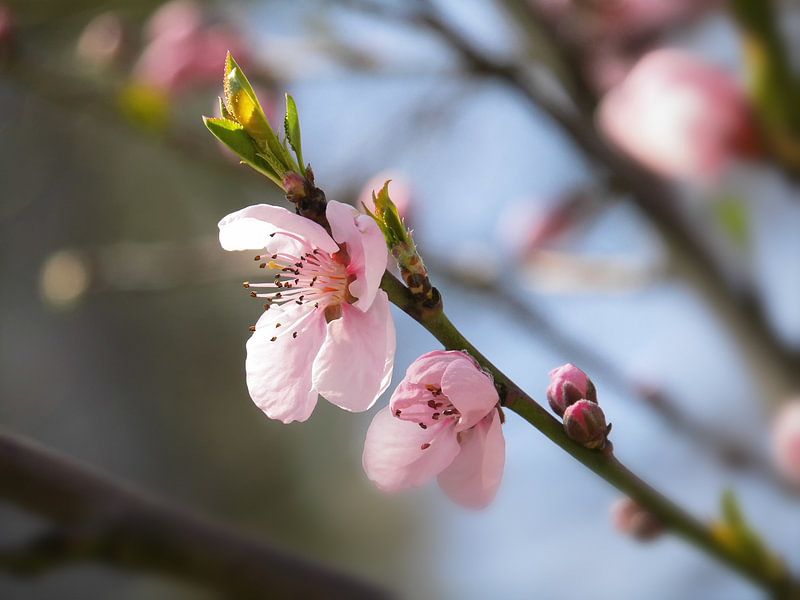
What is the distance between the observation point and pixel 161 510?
1.36 feet

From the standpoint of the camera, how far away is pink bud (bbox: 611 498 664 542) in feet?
1.22

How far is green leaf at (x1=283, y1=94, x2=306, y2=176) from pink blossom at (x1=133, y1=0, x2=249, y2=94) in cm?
76

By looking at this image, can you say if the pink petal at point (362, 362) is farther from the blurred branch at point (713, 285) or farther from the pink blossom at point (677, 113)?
the pink blossom at point (677, 113)

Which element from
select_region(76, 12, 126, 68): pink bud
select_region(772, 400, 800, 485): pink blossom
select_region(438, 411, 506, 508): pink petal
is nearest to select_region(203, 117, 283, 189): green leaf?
select_region(438, 411, 506, 508): pink petal

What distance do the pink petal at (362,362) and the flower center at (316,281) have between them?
3 centimetres

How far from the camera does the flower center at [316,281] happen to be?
32 cm

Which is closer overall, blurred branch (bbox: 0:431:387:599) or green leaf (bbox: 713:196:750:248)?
blurred branch (bbox: 0:431:387:599)

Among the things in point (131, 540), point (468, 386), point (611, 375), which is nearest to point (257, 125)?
point (468, 386)

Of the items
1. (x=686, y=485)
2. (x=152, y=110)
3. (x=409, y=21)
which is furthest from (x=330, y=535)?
(x=409, y=21)

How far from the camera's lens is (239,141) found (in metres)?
0.28

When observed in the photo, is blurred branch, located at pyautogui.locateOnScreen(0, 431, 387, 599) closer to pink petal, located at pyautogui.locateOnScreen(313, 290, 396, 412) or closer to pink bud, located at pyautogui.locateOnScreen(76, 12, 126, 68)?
pink petal, located at pyautogui.locateOnScreen(313, 290, 396, 412)

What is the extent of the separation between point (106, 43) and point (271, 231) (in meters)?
0.92

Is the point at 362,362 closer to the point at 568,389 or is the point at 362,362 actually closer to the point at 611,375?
the point at 568,389

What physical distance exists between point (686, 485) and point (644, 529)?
0.81 metres
